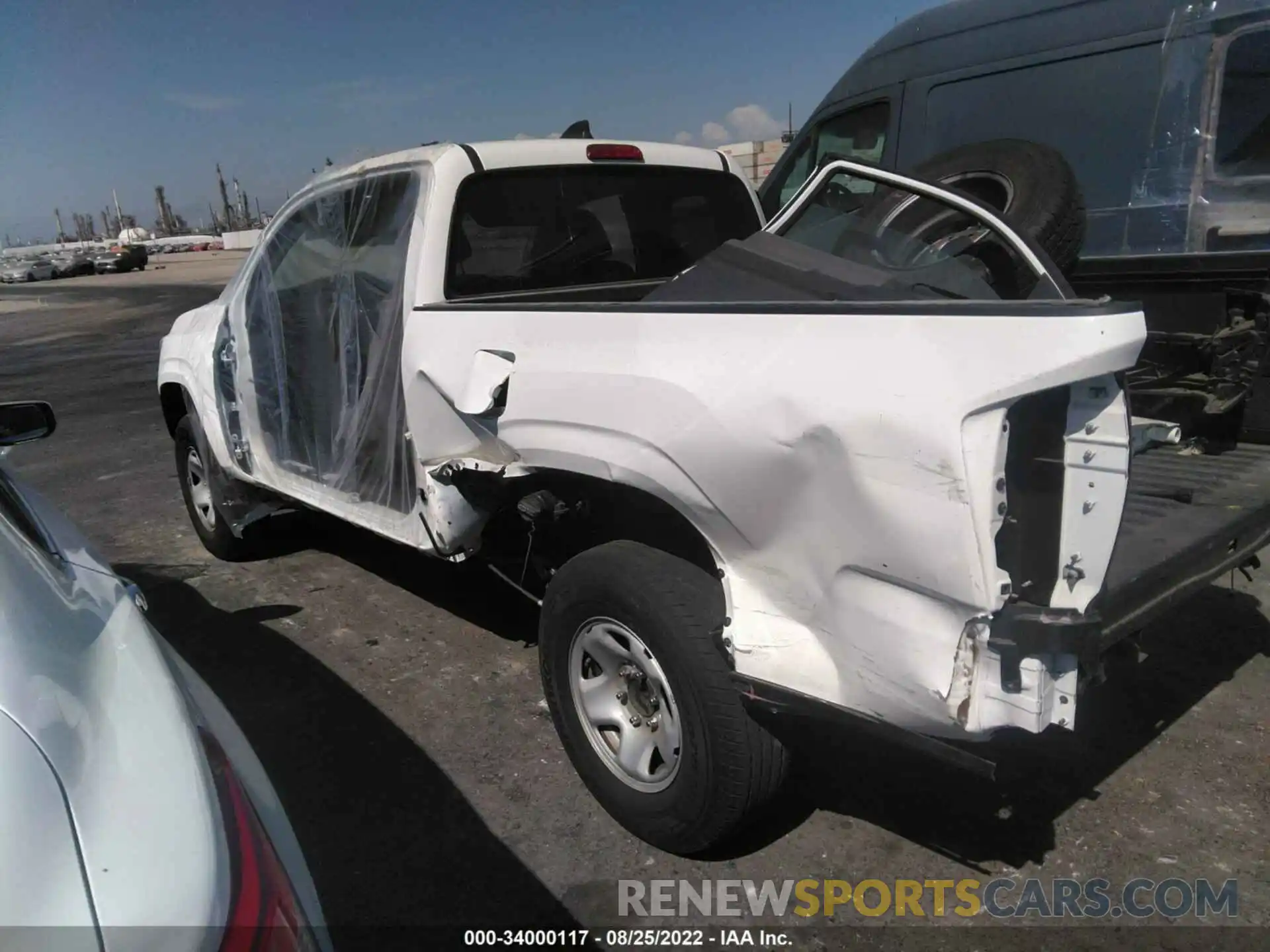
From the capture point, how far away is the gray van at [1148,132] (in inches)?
148

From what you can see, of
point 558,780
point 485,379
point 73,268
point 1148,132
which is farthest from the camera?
point 73,268

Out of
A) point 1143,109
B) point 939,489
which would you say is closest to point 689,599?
point 939,489

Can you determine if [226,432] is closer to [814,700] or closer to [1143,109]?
[814,700]

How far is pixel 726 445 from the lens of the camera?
7.29 feet

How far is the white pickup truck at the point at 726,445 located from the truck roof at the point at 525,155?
0.05 feet

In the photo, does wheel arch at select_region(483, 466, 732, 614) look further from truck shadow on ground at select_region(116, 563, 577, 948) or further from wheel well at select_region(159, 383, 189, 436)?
wheel well at select_region(159, 383, 189, 436)

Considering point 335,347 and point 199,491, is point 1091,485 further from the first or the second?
point 199,491

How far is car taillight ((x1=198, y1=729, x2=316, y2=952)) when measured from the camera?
122 cm

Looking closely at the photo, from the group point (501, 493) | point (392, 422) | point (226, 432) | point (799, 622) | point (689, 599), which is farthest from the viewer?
point (226, 432)

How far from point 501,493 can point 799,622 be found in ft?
4.20

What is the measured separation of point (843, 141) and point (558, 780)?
16.1 ft

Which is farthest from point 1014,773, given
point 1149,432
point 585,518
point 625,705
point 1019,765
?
point 585,518

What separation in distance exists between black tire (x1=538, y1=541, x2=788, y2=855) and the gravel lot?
0.49 feet

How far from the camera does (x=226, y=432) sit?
4625mm
